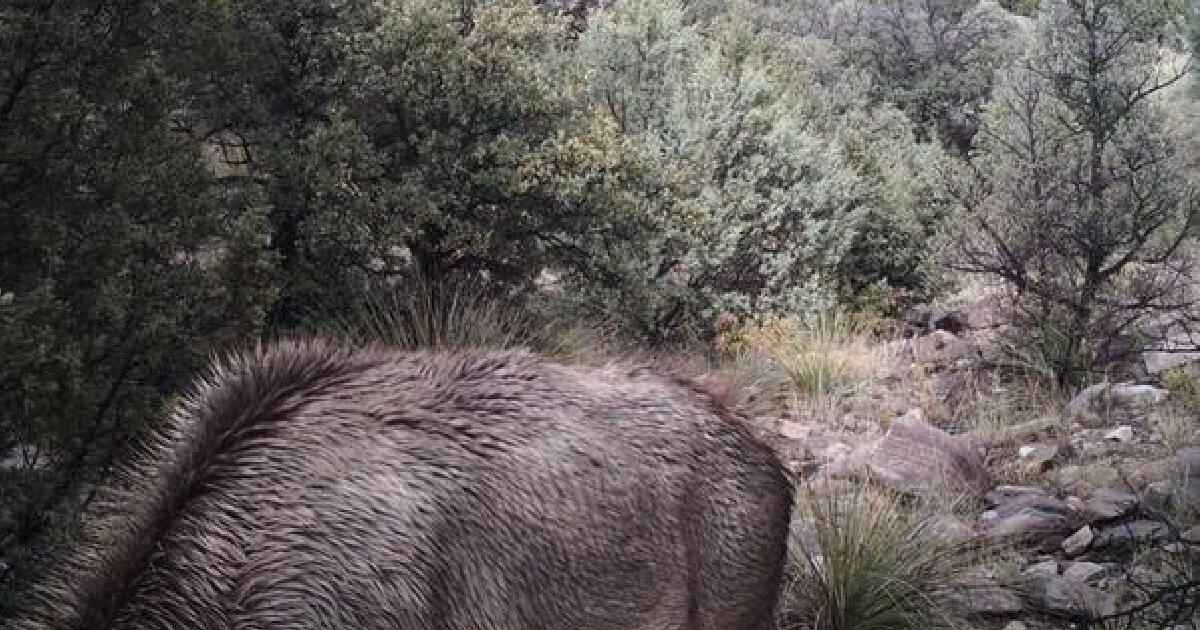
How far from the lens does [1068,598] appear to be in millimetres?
6547

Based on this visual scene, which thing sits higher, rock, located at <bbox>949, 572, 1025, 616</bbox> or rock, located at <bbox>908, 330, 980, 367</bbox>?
rock, located at <bbox>949, 572, 1025, 616</bbox>

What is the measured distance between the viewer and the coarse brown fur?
3.02 meters

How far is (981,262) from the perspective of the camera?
12906 millimetres

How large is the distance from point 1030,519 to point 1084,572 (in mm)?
815

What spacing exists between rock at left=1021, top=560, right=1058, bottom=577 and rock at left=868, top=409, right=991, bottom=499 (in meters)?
0.90

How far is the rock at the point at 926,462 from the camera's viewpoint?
322 inches

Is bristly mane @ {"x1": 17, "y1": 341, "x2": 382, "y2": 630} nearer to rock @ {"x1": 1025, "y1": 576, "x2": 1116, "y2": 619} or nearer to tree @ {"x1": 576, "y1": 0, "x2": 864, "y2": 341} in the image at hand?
rock @ {"x1": 1025, "y1": 576, "x2": 1116, "y2": 619}

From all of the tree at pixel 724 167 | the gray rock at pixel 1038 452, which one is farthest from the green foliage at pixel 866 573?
the tree at pixel 724 167

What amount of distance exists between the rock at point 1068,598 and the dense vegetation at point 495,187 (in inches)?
120

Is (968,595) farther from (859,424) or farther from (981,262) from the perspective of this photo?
(981,262)

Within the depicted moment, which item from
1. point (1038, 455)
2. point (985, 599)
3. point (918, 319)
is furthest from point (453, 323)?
point (918, 319)

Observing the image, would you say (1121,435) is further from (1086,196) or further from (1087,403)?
(1086,196)

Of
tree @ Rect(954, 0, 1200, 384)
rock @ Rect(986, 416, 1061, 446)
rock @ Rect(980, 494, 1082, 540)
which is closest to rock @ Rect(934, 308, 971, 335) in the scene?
tree @ Rect(954, 0, 1200, 384)

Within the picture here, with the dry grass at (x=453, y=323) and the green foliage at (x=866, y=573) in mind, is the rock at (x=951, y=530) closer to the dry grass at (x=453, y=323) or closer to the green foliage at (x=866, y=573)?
the green foliage at (x=866, y=573)
